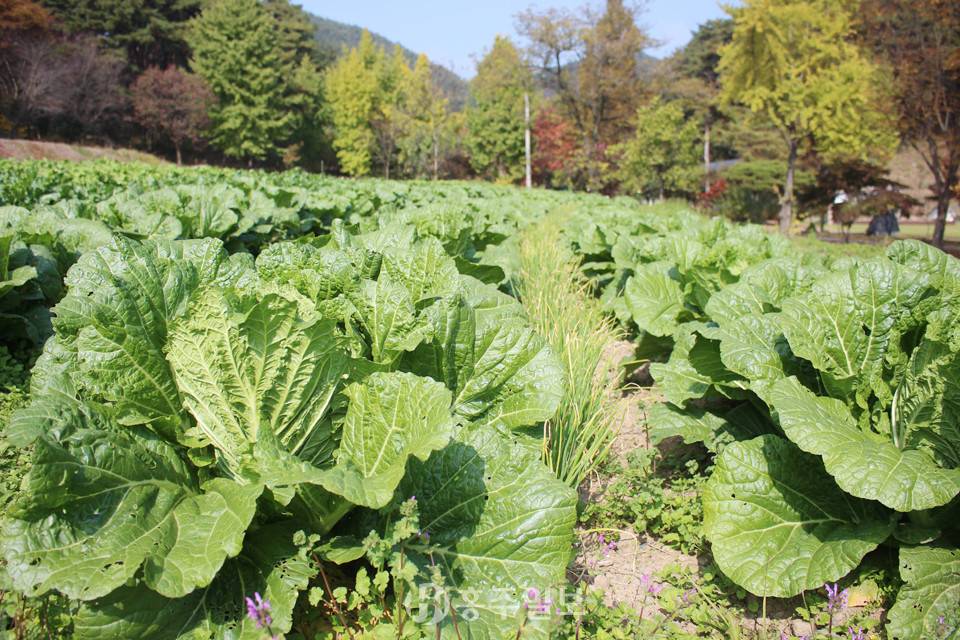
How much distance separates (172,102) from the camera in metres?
36.9

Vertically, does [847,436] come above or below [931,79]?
below

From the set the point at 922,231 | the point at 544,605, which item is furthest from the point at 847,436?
the point at 922,231

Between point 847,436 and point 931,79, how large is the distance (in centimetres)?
1495

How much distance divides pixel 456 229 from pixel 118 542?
3.09 metres

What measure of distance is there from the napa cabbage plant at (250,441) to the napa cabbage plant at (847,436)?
3.03ft

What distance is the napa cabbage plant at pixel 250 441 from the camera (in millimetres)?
1418

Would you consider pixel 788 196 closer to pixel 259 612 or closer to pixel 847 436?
pixel 847 436

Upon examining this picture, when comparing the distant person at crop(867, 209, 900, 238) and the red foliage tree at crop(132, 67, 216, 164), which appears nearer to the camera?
the distant person at crop(867, 209, 900, 238)

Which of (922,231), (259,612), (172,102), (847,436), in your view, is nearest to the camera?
(259,612)

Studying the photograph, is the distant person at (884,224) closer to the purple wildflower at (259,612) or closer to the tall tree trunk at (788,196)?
the tall tree trunk at (788,196)

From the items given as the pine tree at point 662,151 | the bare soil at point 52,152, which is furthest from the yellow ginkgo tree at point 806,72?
the bare soil at point 52,152

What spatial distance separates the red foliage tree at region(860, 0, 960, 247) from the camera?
38.1 ft

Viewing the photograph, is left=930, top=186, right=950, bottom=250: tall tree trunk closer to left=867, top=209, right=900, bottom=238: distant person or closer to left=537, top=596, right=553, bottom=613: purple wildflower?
left=867, top=209, right=900, bottom=238: distant person

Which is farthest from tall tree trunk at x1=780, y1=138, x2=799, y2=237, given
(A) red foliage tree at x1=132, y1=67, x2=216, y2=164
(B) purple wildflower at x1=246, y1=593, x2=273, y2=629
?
(A) red foliage tree at x1=132, y1=67, x2=216, y2=164
